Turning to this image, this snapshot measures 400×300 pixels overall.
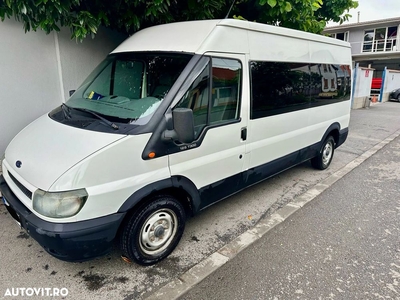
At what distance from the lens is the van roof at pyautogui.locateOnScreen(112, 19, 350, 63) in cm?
288

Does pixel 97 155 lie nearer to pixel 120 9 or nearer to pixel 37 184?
pixel 37 184

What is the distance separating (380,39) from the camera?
80.1 feet

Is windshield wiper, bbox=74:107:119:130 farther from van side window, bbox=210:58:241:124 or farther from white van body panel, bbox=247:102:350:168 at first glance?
white van body panel, bbox=247:102:350:168

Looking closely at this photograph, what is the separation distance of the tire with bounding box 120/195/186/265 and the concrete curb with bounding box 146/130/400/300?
0.34m

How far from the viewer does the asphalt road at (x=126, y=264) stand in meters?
2.50

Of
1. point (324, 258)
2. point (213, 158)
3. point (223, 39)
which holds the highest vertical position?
point (223, 39)

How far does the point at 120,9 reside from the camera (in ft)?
14.6

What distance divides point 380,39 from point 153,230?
28.8 m

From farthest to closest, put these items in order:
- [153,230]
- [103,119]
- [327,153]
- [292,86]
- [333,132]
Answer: [327,153] → [333,132] → [292,86] → [153,230] → [103,119]

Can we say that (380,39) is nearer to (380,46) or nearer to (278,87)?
(380,46)

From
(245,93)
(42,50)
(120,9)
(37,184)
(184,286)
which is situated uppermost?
(120,9)

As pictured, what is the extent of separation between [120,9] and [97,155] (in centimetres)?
320

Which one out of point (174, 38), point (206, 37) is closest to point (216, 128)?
point (206, 37)

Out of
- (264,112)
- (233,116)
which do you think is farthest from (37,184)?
(264,112)
